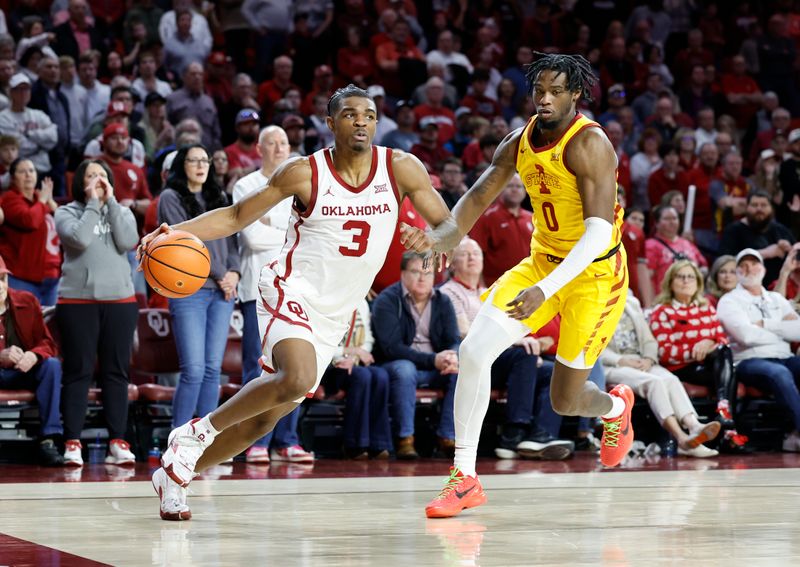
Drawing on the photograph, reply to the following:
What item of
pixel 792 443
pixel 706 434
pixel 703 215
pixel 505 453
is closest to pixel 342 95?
pixel 505 453

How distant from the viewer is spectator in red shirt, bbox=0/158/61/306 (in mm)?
9227

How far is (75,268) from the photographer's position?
8.16 metres

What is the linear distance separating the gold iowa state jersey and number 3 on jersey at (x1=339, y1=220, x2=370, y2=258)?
859 millimetres

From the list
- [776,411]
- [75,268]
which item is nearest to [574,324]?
[75,268]

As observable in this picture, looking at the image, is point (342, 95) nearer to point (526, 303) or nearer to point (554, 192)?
point (554, 192)

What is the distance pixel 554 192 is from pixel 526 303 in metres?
0.71

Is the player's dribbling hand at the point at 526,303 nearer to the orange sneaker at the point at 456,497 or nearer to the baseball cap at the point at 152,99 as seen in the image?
the orange sneaker at the point at 456,497

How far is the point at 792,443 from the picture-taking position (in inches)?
393

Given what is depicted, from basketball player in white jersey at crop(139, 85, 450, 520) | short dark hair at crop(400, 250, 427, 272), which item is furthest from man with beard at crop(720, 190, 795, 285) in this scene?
basketball player in white jersey at crop(139, 85, 450, 520)

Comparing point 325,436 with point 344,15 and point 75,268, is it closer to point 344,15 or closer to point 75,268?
point 75,268

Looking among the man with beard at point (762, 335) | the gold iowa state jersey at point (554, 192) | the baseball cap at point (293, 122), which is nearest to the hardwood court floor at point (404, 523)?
the gold iowa state jersey at point (554, 192)

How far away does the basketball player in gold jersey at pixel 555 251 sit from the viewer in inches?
222

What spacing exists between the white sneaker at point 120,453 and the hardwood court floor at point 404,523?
1.40 feet

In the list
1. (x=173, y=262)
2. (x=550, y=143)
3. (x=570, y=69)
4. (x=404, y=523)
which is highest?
(x=570, y=69)
